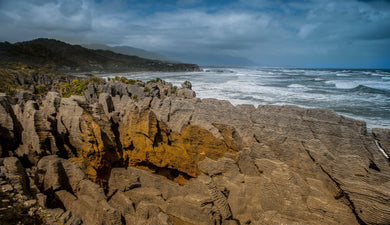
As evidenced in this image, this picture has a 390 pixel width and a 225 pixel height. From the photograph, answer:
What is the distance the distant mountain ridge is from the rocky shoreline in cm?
7442

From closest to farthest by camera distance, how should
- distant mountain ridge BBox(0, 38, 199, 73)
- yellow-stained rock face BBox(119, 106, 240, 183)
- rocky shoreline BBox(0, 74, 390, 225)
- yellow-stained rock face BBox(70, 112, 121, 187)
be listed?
rocky shoreline BBox(0, 74, 390, 225) < yellow-stained rock face BBox(70, 112, 121, 187) < yellow-stained rock face BBox(119, 106, 240, 183) < distant mountain ridge BBox(0, 38, 199, 73)

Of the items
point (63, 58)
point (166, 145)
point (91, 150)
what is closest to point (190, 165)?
point (166, 145)

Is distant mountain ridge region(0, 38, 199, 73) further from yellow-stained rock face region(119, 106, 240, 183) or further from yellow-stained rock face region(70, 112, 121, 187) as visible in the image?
yellow-stained rock face region(119, 106, 240, 183)

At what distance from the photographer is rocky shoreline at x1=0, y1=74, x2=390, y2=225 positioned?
137 inches

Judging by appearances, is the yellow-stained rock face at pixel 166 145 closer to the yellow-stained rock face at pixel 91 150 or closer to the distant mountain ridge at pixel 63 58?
the yellow-stained rock face at pixel 91 150

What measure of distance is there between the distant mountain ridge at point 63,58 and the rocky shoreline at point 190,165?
74.4 meters

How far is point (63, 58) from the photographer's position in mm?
86250

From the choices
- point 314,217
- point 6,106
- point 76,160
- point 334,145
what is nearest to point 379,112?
point 334,145

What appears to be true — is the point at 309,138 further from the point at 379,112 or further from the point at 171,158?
the point at 379,112

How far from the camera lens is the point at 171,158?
17.7 feet

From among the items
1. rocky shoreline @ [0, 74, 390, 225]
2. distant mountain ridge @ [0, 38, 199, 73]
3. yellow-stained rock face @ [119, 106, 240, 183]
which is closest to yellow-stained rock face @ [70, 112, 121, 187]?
rocky shoreline @ [0, 74, 390, 225]

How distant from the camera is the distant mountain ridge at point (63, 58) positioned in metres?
68.0

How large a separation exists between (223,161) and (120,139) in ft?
10.3

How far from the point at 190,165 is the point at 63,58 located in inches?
4071
